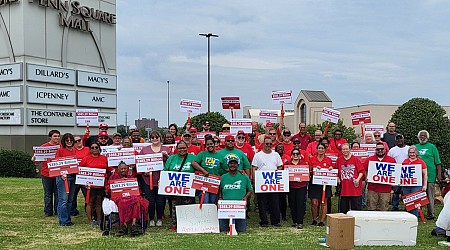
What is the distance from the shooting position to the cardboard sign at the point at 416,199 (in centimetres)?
1027

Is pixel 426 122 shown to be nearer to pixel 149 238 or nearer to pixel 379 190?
pixel 379 190

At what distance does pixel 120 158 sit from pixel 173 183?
1.18 meters

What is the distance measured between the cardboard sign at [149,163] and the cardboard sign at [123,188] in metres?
0.49

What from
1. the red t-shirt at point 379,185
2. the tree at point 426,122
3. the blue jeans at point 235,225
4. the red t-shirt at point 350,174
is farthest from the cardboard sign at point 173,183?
the tree at point 426,122

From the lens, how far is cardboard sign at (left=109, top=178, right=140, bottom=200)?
929cm

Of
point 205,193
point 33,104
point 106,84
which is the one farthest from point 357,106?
point 205,193

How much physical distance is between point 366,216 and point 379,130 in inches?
204

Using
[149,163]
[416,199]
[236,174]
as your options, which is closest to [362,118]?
[416,199]

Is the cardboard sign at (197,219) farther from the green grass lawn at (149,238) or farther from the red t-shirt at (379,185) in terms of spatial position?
the red t-shirt at (379,185)

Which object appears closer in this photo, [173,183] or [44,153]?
[173,183]

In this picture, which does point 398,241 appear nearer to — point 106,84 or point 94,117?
point 94,117

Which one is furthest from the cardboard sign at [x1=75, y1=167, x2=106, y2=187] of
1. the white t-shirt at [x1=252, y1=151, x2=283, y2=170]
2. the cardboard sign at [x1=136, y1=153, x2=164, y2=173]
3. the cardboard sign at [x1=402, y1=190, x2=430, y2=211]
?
the cardboard sign at [x1=402, y1=190, x2=430, y2=211]

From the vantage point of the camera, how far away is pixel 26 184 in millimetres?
16219

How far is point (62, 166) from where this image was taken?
993 cm
